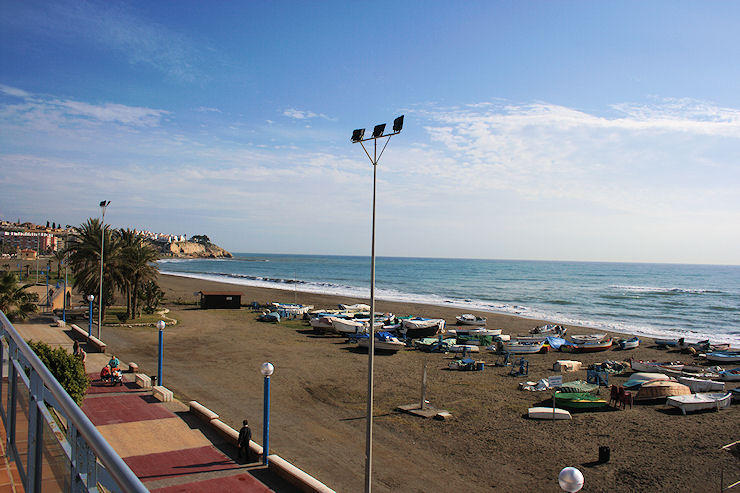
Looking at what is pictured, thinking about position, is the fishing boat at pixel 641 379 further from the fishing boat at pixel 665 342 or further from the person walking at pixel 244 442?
the person walking at pixel 244 442

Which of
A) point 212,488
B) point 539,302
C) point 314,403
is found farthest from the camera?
point 539,302

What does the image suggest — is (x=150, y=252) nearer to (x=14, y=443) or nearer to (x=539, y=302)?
(x=14, y=443)

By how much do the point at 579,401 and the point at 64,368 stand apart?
19698 mm

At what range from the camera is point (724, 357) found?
117 ft

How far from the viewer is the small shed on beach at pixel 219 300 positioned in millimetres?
52688

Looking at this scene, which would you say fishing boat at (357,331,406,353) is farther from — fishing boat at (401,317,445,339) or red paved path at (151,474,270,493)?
red paved path at (151,474,270,493)

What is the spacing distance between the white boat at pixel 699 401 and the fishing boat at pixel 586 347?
14729 millimetres

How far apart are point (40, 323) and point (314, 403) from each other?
86.2 feet

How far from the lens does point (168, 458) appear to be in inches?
530

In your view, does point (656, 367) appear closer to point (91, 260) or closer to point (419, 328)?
point (419, 328)

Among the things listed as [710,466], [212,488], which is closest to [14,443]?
[212,488]

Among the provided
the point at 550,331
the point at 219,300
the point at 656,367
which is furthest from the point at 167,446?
the point at 219,300

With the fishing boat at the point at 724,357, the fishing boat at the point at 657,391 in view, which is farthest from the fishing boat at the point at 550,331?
the fishing boat at the point at 657,391

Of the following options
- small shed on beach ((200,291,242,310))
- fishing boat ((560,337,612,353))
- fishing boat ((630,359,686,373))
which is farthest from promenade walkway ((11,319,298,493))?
small shed on beach ((200,291,242,310))
